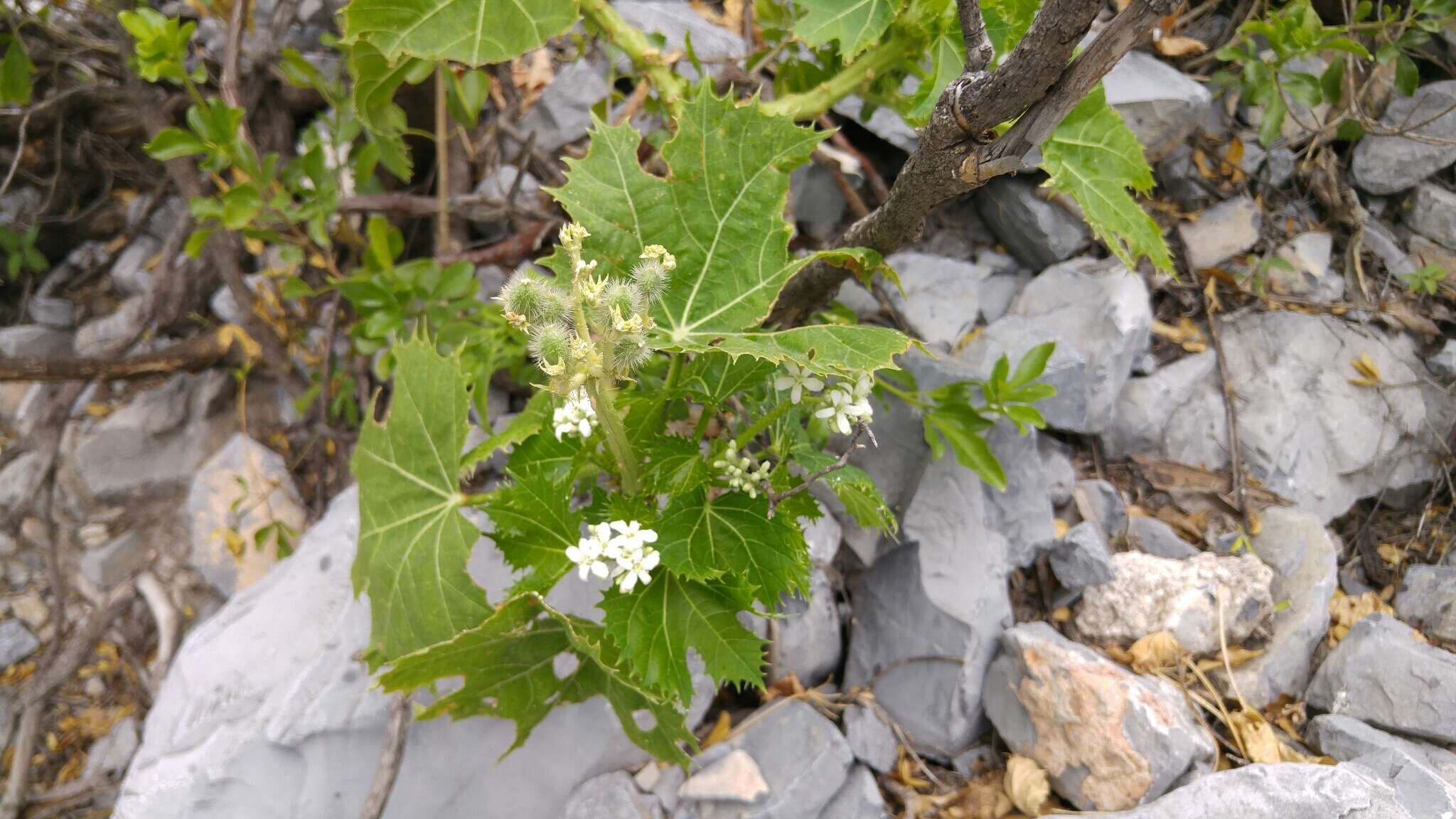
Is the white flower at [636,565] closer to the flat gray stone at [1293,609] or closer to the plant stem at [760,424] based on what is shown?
the plant stem at [760,424]

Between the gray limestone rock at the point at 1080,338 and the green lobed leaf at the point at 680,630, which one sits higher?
the green lobed leaf at the point at 680,630

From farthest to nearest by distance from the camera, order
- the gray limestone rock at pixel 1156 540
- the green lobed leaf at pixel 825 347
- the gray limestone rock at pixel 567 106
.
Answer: the gray limestone rock at pixel 567 106
the gray limestone rock at pixel 1156 540
the green lobed leaf at pixel 825 347

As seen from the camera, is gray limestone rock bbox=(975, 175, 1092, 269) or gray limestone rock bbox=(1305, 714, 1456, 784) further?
gray limestone rock bbox=(975, 175, 1092, 269)

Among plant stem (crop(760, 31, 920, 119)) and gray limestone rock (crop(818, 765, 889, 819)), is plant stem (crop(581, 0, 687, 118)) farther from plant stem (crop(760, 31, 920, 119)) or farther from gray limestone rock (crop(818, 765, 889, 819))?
gray limestone rock (crop(818, 765, 889, 819))

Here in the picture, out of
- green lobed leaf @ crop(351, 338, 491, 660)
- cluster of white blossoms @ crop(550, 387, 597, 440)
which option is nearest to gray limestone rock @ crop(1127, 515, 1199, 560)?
cluster of white blossoms @ crop(550, 387, 597, 440)

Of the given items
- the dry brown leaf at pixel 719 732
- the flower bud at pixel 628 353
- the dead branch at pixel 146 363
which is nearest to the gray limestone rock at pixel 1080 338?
the dry brown leaf at pixel 719 732

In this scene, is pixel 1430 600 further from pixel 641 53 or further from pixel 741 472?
pixel 641 53
